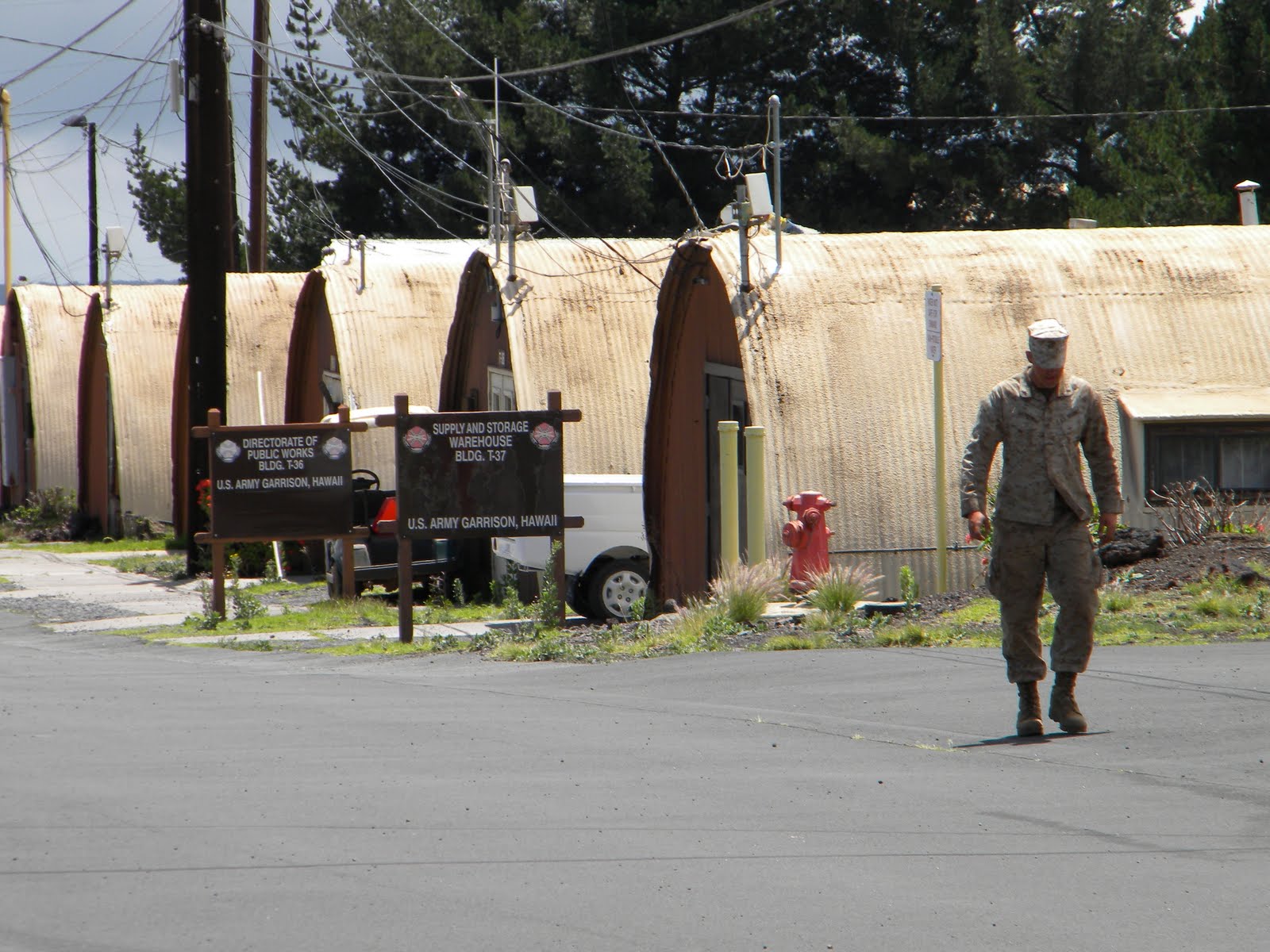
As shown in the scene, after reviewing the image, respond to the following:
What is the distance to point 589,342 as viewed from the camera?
58.3 feet

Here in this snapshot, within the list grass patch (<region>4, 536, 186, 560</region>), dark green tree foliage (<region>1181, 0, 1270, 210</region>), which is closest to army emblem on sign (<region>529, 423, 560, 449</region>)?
grass patch (<region>4, 536, 186, 560</region>)

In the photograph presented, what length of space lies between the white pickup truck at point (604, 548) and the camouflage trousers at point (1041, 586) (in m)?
7.50

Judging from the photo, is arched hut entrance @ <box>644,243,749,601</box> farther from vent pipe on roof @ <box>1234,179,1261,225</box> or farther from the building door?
vent pipe on roof @ <box>1234,179,1261,225</box>

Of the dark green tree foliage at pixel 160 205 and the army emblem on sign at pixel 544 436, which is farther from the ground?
the dark green tree foliage at pixel 160 205

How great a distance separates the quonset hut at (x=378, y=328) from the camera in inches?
846

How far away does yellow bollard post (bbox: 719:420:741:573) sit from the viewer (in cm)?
1330

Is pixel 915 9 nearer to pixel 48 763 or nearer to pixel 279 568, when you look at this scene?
pixel 279 568

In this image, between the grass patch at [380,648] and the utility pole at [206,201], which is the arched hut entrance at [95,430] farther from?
the grass patch at [380,648]

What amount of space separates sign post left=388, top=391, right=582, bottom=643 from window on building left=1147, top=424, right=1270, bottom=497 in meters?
4.93

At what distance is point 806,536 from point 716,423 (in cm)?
291

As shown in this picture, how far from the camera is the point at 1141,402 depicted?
1394 centimetres

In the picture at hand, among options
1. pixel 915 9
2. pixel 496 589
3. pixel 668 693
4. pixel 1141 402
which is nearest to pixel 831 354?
pixel 1141 402

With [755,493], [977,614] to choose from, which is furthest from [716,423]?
[977,614]

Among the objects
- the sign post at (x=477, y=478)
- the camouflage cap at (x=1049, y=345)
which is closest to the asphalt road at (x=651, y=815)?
the camouflage cap at (x=1049, y=345)
